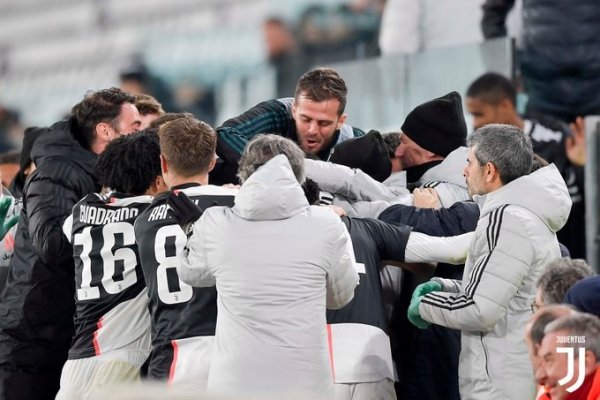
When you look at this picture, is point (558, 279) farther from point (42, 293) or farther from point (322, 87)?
point (42, 293)

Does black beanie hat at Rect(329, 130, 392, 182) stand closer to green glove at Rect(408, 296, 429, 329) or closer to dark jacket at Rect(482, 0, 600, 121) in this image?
green glove at Rect(408, 296, 429, 329)

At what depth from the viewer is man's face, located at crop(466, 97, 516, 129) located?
25.1 ft

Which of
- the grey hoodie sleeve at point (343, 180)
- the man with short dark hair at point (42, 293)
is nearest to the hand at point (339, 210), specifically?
the grey hoodie sleeve at point (343, 180)

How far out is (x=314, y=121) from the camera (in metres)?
5.08

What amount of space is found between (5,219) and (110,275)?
1.06m

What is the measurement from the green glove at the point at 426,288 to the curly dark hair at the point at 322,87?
2.99ft

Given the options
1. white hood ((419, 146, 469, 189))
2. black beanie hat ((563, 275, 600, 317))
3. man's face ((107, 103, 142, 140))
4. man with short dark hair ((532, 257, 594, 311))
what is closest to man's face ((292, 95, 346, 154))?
white hood ((419, 146, 469, 189))

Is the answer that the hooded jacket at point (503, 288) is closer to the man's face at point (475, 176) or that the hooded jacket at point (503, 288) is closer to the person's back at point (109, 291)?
the man's face at point (475, 176)

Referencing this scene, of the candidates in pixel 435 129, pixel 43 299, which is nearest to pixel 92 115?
pixel 43 299

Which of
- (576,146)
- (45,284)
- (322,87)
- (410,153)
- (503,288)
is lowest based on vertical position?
(576,146)

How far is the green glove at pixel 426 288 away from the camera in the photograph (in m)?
4.52

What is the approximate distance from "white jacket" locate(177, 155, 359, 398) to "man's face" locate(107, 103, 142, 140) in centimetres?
120

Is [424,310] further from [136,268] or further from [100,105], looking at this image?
[100,105]

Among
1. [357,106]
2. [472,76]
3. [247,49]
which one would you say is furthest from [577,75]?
[247,49]
